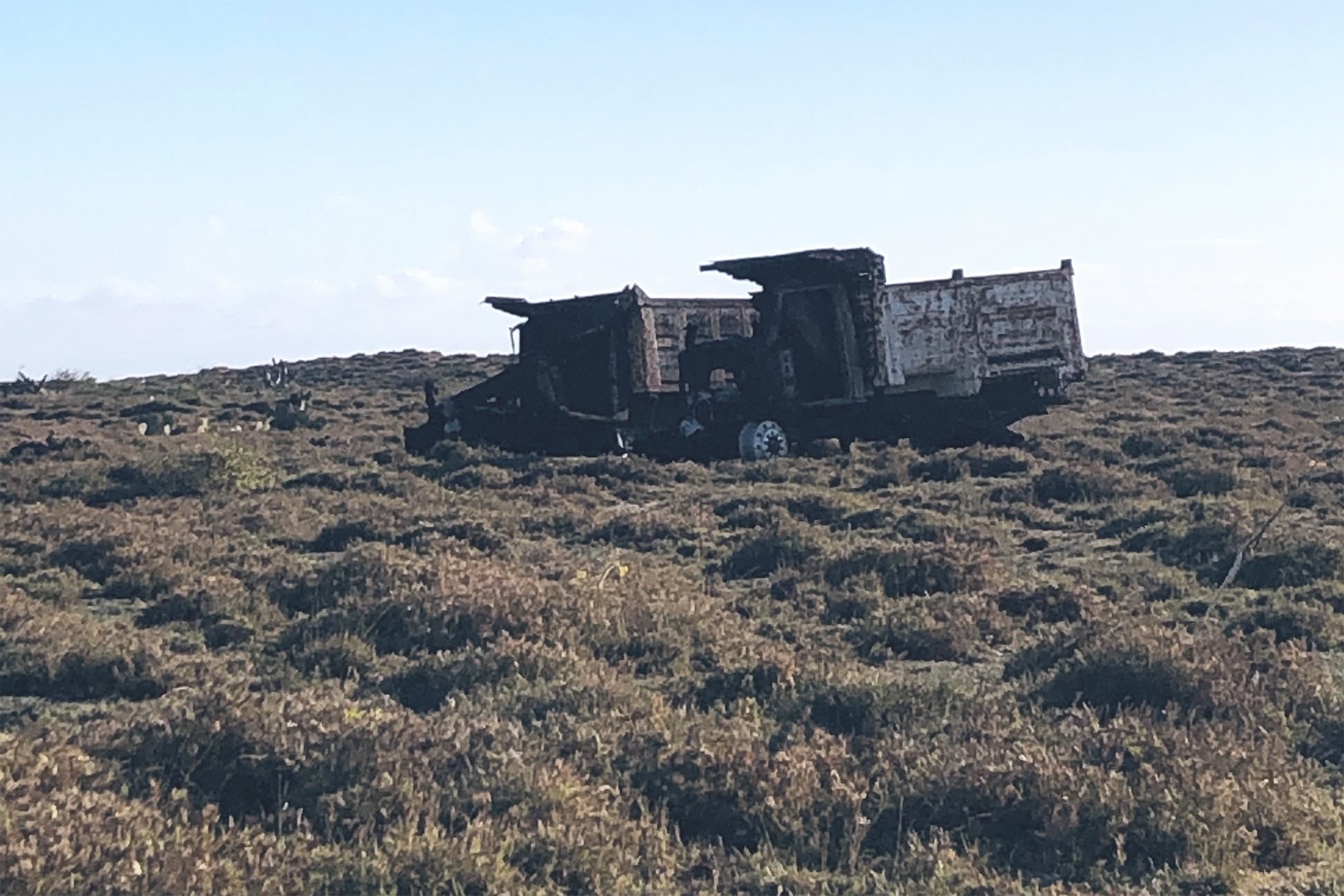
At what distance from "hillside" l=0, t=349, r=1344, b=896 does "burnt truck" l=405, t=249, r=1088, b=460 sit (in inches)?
230

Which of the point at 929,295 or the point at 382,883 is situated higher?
the point at 929,295

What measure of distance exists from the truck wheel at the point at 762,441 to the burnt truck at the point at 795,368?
1.0 inches

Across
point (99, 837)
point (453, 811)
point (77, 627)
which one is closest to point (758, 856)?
point (453, 811)

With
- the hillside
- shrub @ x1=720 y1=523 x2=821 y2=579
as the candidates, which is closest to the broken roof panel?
the hillside

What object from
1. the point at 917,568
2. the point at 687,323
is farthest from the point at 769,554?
the point at 687,323

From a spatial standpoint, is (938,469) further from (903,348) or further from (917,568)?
(917,568)

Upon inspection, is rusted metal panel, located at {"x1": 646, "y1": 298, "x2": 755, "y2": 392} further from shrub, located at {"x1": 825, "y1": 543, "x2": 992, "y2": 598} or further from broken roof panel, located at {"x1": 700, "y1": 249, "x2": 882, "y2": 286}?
shrub, located at {"x1": 825, "y1": 543, "x2": 992, "y2": 598}

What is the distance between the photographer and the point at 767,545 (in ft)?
46.3

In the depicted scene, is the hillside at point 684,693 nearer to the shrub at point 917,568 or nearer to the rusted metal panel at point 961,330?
the shrub at point 917,568

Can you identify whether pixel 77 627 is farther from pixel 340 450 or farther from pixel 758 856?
pixel 340 450

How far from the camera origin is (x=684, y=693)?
8.74 metres

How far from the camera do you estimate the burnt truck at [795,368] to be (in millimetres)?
24547

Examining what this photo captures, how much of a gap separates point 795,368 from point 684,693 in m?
16.9

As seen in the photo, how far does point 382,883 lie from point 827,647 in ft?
16.6
